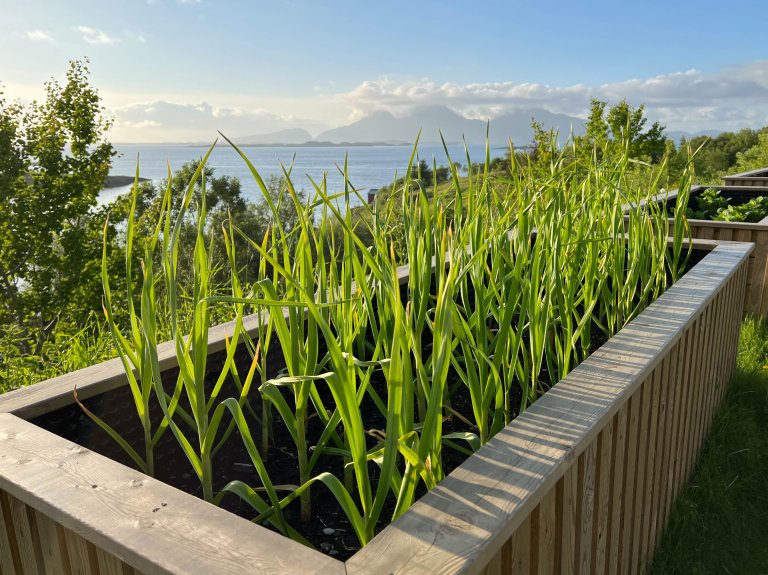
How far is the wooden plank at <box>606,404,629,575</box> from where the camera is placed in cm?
145

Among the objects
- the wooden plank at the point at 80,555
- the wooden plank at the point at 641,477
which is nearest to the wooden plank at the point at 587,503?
the wooden plank at the point at 641,477

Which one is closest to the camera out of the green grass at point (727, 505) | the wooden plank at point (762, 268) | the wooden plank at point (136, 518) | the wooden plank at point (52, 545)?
the wooden plank at point (136, 518)

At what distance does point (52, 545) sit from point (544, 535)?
2.91 feet

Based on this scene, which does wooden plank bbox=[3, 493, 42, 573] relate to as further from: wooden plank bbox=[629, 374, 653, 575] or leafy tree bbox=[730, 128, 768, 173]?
leafy tree bbox=[730, 128, 768, 173]

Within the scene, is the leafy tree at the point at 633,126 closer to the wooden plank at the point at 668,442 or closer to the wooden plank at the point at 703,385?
the wooden plank at the point at 703,385

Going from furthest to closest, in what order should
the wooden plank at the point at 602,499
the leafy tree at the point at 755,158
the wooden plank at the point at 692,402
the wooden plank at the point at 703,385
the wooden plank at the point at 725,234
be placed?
the leafy tree at the point at 755,158, the wooden plank at the point at 725,234, the wooden plank at the point at 703,385, the wooden plank at the point at 692,402, the wooden plank at the point at 602,499

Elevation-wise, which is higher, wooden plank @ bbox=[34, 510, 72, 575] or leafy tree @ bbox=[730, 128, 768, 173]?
leafy tree @ bbox=[730, 128, 768, 173]

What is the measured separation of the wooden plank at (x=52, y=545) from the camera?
111 centimetres

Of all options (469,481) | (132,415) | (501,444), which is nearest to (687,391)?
(501,444)

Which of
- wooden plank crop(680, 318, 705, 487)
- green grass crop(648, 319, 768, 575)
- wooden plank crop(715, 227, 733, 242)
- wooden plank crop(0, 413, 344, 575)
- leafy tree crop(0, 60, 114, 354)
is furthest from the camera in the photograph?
leafy tree crop(0, 60, 114, 354)

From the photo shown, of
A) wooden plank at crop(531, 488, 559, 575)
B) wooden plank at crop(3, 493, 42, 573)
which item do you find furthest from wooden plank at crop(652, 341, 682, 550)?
wooden plank at crop(3, 493, 42, 573)

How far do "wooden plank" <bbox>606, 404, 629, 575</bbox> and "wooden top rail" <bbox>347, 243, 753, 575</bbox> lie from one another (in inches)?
3.1

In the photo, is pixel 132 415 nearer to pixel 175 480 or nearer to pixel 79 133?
pixel 175 480

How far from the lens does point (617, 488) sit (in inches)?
59.3
